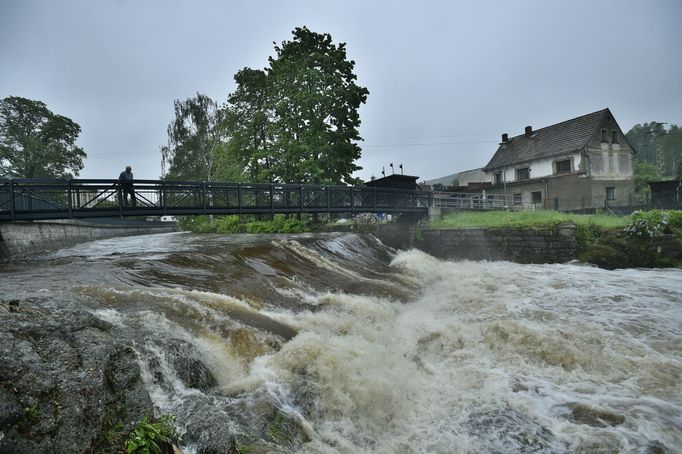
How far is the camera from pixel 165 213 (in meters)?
13.1

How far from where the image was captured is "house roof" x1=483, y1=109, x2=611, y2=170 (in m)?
30.2

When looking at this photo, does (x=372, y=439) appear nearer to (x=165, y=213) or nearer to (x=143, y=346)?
(x=143, y=346)

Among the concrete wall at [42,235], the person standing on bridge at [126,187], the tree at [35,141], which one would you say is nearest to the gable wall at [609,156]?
the person standing on bridge at [126,187]

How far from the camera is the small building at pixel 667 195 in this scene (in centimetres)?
2169

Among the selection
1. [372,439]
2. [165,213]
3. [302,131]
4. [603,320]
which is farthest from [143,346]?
[302,131]

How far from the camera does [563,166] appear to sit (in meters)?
30.6

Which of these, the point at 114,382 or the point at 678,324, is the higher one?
the point at 114,382

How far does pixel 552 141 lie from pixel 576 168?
4.25m

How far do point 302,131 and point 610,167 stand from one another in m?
26.9

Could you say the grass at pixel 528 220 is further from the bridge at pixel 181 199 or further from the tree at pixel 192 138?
the tree at pixel 192 138

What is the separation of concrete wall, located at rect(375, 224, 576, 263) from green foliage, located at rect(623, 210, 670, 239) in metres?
1.88

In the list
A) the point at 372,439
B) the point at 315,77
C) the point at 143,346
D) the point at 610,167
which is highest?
the point at 315,77

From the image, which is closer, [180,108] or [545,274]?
[545,274]

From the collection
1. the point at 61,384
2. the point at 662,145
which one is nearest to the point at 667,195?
the point at 61,384
